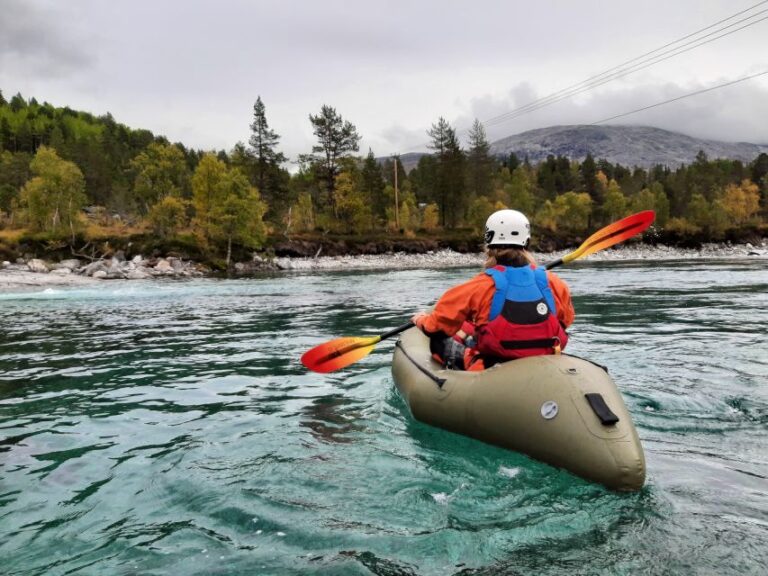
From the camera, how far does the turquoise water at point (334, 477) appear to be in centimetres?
295

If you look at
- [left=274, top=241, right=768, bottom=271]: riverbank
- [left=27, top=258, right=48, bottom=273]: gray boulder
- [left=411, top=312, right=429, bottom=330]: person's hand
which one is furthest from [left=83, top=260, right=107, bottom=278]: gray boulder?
[left=411, top=312, right=429, bottom=330]: person's hand

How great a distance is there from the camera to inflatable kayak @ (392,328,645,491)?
11.7 ft

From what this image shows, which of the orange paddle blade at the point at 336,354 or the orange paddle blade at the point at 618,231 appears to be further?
the orange paddle blade at the point at 618,231

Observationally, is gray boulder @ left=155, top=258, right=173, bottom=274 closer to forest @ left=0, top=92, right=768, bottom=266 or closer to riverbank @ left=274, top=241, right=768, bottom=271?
forest @ left=0, top=92, right=768, bottom=266

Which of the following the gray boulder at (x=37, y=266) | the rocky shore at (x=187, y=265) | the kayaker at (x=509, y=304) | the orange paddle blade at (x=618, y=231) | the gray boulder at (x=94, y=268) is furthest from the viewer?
the gray boulder at (x=37, y=266)

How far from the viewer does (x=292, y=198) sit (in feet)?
202

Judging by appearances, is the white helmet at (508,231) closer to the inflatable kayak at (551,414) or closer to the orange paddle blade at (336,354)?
the inflatable kayak at (551,414)

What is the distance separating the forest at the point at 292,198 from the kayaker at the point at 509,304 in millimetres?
37135

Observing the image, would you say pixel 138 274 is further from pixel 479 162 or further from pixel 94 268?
pixel 479 162

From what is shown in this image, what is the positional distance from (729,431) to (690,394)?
48.4 inches

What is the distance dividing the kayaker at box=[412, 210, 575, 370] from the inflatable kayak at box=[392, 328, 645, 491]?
234mm

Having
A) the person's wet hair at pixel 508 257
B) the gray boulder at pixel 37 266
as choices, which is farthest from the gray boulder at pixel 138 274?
the person's wet hair at pixel 508 257

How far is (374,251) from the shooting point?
164 feet

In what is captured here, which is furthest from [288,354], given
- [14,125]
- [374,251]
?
[14,125]
